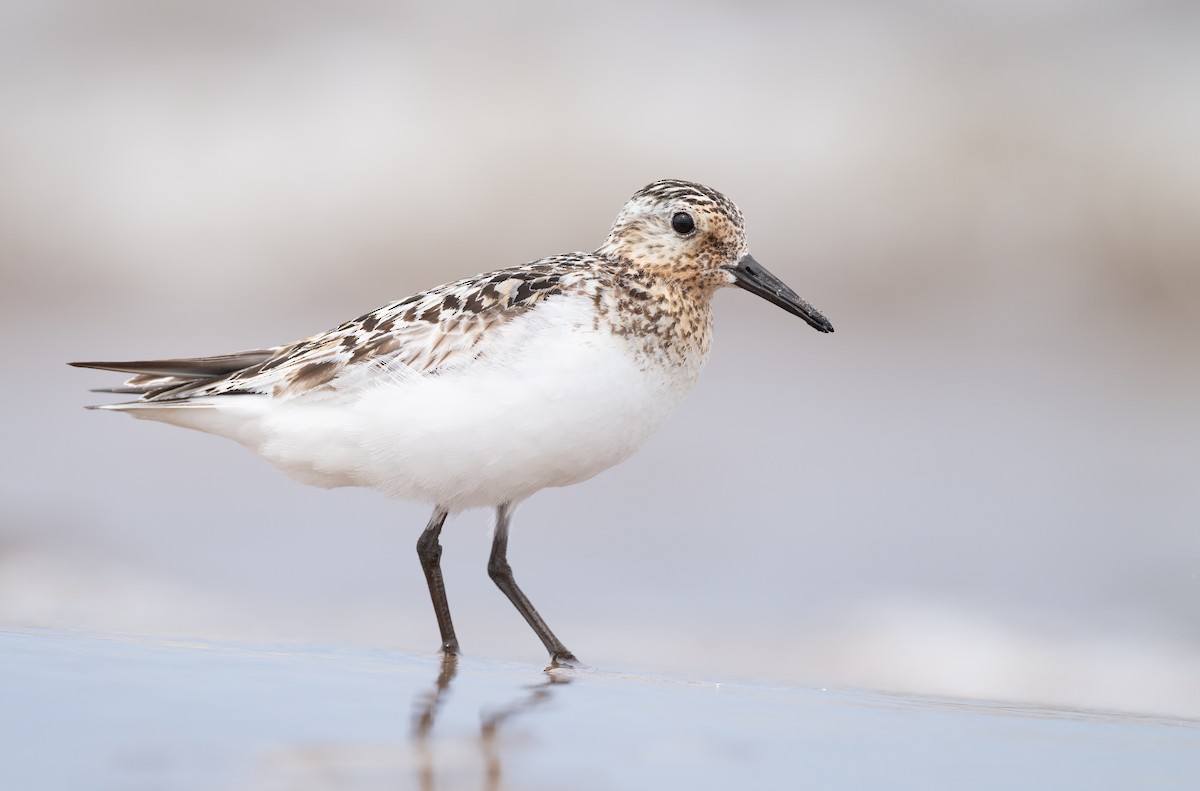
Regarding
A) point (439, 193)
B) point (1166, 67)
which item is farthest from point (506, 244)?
point (1166, 67)

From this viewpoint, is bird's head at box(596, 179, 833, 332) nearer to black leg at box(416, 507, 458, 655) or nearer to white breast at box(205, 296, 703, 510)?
white breast at box(205, 296, 703, 510)

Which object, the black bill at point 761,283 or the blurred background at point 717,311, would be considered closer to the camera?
the black bill at point 761,283

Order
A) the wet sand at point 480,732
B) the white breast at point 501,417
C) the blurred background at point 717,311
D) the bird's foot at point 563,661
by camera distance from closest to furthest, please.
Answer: the wet sand at point 480,732, the white breast at point 501,417, the bird's foot at point 563,661, the blurred background at point 717,311

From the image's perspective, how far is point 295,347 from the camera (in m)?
5.24

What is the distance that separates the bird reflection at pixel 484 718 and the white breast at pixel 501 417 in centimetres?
62

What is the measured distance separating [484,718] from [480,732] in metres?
0.17

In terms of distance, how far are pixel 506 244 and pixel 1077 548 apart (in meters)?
9.77

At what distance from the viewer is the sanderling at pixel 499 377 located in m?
4.62

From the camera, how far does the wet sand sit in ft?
10.00

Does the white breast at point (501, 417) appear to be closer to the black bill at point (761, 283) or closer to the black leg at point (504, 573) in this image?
the black leg at point (504, 573)

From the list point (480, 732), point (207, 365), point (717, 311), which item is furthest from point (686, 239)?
point (717, 311)

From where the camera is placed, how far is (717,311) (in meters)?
14.5

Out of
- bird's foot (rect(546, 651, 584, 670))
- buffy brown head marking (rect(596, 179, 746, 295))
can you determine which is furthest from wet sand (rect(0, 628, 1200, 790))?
buffy brown head marking (rect(596, 179, 746, 295))

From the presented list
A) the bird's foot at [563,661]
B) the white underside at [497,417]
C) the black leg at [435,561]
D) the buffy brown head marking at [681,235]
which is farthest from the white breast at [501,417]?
the bird's foot at [563,661]
